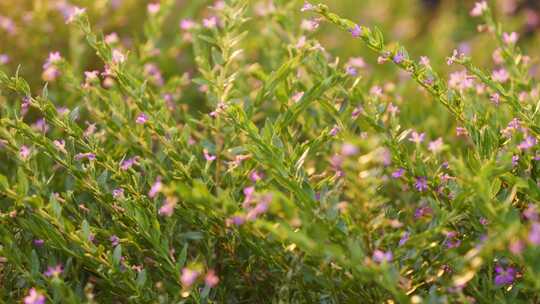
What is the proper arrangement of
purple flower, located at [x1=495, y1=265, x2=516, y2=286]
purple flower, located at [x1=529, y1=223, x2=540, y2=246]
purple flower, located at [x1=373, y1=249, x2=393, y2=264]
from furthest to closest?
purple flower, located at [x1=495, y1=265, x2=516, y2=286], purple flower, located at [x1=373, y1=249, x2=393, y2=264], purple flower, located at [x1=529, y1=223, x2=540, y2=246]

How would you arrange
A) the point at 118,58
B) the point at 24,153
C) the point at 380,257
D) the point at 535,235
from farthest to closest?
the point at 118,58 < the point at 24,153 < the point at 380,257 < the point at 535,235

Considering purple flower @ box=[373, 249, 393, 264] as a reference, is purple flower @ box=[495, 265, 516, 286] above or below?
below

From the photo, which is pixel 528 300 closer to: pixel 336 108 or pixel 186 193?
pixel 336 108

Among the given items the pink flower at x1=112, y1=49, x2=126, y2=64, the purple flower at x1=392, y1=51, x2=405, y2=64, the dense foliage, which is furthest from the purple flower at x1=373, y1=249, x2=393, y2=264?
the pink flower at x1=112, y1=49, x2=126, y2=64

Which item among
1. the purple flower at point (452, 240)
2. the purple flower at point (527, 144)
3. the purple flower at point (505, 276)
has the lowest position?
the purple flower at point (505, 276)

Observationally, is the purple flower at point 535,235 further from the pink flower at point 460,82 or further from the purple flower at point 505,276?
the pink flower at point 460,82

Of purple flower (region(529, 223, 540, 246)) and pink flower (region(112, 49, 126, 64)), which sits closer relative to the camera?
purple flower (region(529, 223, 540, 246))

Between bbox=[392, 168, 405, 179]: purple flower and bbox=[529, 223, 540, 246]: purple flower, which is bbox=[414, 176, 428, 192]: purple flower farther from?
bbox=[529, 223, 540, 246]: purple flower

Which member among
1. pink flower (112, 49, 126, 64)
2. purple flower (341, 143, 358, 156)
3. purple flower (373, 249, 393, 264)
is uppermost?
pink flower (112, 49, 126, 64)

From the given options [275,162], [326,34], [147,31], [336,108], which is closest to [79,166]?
[275,162]

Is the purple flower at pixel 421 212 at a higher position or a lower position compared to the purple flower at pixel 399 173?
lower

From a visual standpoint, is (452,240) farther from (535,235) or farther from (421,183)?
(535,235)

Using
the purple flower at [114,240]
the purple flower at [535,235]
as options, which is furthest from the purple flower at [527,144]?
the purple flower at [114,240]

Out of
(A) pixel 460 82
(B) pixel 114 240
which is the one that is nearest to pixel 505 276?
(A) pixel 460 82
